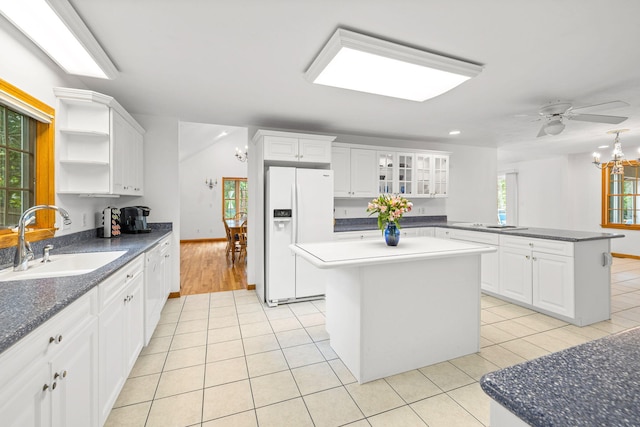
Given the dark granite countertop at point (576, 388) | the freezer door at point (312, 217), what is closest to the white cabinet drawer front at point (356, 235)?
the freezer door at point (312, 217)

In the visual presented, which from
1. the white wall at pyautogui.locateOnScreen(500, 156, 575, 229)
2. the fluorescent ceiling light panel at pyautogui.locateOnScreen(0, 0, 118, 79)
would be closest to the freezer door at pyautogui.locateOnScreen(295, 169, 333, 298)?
the fluorescent ceiling light panel at pyautogui.locateOnScreen(0, 0, 118, 79)

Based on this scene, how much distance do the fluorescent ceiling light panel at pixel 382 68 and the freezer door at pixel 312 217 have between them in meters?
1.41

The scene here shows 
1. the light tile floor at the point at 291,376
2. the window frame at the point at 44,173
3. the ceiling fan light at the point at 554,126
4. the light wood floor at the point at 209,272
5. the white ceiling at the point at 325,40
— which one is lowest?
the light tile floor at the point at 291,376

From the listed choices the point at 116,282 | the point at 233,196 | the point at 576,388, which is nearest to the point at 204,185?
the point at 233,196

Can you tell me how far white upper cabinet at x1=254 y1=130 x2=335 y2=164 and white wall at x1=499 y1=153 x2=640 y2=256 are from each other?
21.1 feet

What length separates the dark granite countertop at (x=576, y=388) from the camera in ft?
1.64

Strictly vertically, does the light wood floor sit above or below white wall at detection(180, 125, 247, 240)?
below

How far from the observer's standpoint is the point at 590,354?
71 centimetres

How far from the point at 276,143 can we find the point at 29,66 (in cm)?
220

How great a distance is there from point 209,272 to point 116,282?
12.0ft

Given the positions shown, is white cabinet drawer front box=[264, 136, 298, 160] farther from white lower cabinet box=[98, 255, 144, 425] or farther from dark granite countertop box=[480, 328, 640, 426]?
dark granite countertop box=[480, 328, 640, 426]

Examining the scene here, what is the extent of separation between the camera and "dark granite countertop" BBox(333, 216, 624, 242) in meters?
3.02

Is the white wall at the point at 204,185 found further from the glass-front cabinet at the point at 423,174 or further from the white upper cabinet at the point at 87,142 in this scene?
the white upper cabinet at the point at 87,142

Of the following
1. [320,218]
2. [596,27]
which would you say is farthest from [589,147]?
[320,218]
